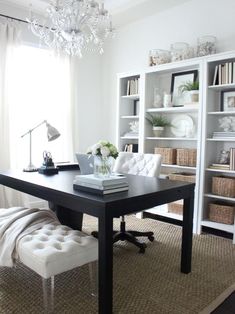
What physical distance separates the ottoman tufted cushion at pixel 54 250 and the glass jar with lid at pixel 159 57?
2638mm

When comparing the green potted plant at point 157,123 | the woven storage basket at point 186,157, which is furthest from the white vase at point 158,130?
the woven storage basket at point 186,157

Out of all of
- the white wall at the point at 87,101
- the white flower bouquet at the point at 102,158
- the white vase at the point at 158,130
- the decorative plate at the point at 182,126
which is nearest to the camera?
the white flower bouquet at the point at 102,158

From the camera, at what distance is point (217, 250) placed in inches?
113

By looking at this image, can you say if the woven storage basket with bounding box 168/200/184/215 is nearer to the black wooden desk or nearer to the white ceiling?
the black wooden desk

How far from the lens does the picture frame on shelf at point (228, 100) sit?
3.31m

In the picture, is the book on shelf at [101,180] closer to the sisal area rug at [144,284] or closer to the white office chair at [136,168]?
the sisal area rug at [144,284]

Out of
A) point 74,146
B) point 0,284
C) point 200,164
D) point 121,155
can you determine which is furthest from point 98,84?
point 0,284

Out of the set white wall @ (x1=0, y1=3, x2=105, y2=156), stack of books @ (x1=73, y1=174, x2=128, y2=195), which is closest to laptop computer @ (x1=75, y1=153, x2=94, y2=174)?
stack of books @ (x1=73, y1=174, x2=128, y2=195)

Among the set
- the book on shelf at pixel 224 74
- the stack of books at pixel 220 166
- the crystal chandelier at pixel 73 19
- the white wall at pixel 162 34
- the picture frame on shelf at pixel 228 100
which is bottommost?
the stack of books at pixel 220 166

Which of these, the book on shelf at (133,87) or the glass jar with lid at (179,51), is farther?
the book on shelf at (133,87)

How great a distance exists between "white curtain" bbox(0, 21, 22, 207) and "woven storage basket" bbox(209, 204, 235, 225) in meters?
2.55

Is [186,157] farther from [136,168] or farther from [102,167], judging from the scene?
[102,167]

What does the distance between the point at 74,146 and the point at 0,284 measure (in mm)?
2693

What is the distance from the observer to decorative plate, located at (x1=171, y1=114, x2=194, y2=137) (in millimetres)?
3783
